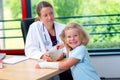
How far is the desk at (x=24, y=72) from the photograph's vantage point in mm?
1758

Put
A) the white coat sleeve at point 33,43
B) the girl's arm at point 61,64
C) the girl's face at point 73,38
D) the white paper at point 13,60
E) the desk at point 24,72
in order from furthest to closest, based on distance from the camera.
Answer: the white coat sleeve at point 33,43, the white paper at point 13,60, the girl's face at point 73,38, the girl's arm at point 61,64, the desk at point 24,72

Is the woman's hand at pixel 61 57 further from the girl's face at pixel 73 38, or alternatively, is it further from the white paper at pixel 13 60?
the white paper at pixel 13 60

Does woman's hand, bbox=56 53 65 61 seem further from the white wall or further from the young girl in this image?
the white wall

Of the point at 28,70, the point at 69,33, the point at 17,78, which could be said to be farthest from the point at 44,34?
the point at 17,78

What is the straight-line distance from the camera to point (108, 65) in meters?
3.52

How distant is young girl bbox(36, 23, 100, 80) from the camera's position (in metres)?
1.98

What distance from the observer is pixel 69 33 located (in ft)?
6.86

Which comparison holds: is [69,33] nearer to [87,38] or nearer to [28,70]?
[87,38]

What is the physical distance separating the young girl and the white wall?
1480 mm

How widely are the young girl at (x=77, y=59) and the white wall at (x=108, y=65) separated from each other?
148 cm

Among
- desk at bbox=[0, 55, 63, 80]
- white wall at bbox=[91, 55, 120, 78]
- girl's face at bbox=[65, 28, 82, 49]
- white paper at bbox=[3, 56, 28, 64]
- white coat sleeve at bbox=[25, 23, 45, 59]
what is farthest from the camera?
white wall at bbox=[91, 55, 120, 78]

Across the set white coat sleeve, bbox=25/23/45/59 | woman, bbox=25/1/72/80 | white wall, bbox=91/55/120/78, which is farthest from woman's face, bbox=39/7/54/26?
white wall, bbox=91/55/120/78

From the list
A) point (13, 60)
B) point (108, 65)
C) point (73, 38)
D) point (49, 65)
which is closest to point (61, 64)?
point (49, 65)

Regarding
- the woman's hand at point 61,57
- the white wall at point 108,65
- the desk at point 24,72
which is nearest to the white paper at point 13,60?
the desk at point 24,72
